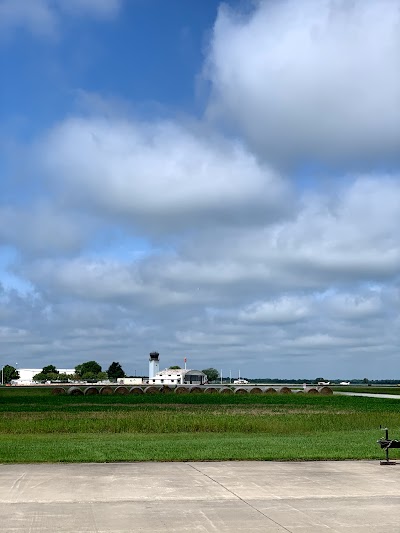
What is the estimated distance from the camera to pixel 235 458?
22.5m

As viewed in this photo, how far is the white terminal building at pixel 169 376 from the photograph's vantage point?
181 metres

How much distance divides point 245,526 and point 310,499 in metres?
3.20

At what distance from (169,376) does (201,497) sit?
586 feet

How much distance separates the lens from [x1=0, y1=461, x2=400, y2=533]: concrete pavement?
12.6m

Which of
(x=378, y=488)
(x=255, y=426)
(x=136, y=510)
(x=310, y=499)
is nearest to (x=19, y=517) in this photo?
(x=136, y=510)

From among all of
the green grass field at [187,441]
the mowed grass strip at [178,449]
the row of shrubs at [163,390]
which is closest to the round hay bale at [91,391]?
the row of shrubs at [163,390]

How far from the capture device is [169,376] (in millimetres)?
192125

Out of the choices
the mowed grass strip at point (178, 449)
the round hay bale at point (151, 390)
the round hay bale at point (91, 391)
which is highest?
the round hay bale at point (151, 390)

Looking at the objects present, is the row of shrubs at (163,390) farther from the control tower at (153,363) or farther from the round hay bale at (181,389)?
the control tower at (153,363)

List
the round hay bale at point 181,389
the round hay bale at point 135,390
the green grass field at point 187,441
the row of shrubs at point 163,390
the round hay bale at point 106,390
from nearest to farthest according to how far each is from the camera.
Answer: the green grass field at point 187,441 < the row of shrubs at point 163,390 < the round hay bale at point 106,390 < the round hay bale at point 135,390 < the round hay bale at point 181,389

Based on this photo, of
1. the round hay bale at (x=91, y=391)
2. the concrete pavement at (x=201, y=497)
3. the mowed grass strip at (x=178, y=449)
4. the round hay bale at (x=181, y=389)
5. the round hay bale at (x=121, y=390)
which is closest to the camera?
the concrete pavement at (x=201, y=497)

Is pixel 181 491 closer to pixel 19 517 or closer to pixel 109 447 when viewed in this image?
pixel 19 517

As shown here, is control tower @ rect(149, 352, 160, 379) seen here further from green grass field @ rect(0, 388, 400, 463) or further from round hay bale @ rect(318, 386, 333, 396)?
green grass field @ rect(0, 388, 400, 463)

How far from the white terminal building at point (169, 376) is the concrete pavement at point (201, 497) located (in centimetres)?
15932
